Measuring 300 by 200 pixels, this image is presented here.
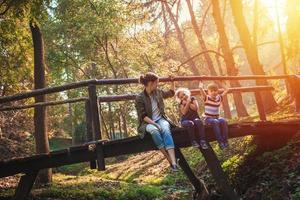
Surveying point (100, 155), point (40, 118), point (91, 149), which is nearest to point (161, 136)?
point (100, 155)

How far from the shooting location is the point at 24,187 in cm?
888

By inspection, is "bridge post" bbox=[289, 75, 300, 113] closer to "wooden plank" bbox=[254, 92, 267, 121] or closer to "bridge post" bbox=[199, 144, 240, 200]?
"wooden plank" bbox=[254, 92, 267, 121]

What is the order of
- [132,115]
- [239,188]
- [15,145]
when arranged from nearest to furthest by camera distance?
[239,188] → [15,145] → [132,115]

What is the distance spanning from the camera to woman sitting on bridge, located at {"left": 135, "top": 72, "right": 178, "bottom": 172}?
8594 mm

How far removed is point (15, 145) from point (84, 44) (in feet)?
38.1

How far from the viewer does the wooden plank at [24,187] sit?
877cm

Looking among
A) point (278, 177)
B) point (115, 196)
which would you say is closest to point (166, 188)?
point (115, 196)

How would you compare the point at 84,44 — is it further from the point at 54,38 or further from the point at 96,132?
the point at 96,132

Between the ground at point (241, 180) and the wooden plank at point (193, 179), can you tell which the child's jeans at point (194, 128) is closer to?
the wooden plank at point (193, 179)

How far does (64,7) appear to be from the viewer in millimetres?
31781

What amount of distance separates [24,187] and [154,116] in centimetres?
309

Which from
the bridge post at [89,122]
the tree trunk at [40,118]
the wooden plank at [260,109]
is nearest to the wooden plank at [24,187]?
the bridge post at [89,122]

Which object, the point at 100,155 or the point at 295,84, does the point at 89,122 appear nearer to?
the point at 100,155

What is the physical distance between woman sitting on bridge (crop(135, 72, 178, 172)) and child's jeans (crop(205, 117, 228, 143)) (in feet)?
3.44
